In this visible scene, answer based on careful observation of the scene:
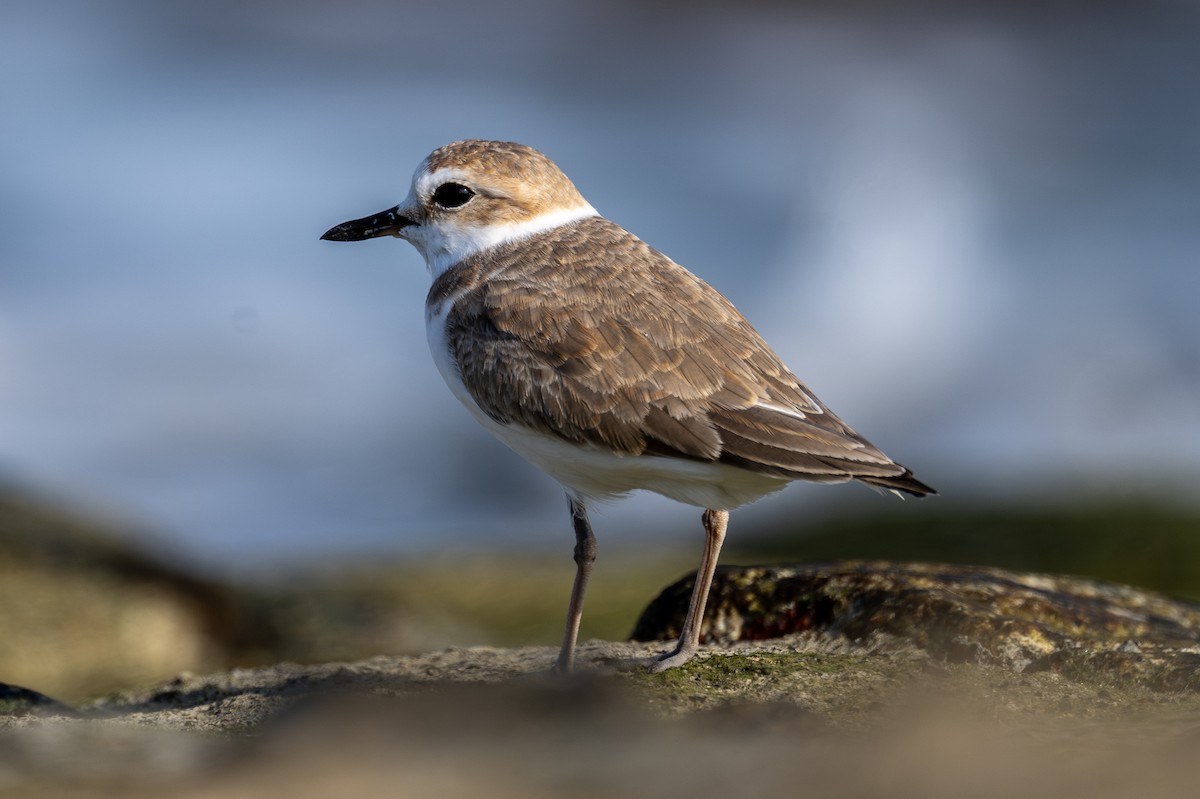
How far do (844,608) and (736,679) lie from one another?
1269mm

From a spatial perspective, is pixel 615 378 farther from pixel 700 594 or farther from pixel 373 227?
pixel 373 227

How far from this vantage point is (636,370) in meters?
6.50

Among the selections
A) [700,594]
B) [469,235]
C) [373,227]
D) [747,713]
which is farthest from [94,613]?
[747,713]

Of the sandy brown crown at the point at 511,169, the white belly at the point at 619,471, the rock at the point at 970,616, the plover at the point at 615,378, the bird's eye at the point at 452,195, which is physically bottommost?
the rock at the point at 970,616

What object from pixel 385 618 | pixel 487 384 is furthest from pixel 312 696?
pixel 385 618

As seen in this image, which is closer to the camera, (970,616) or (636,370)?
(636,370)

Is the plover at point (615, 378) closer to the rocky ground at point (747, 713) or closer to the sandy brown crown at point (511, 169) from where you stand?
the sandy brown crown at point (511, 169)

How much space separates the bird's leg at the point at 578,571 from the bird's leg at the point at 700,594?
489 mm

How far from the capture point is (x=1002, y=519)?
14508 millimetres

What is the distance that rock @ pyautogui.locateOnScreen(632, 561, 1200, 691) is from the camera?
20.7 feet

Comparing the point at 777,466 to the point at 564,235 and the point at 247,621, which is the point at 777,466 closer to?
the point at 564,235

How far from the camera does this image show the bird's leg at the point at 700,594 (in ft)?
22.4

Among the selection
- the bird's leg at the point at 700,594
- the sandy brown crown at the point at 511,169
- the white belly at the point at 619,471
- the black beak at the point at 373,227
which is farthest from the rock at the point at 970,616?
the black beak at the point at 373,227

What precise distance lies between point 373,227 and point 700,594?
3033 mm
